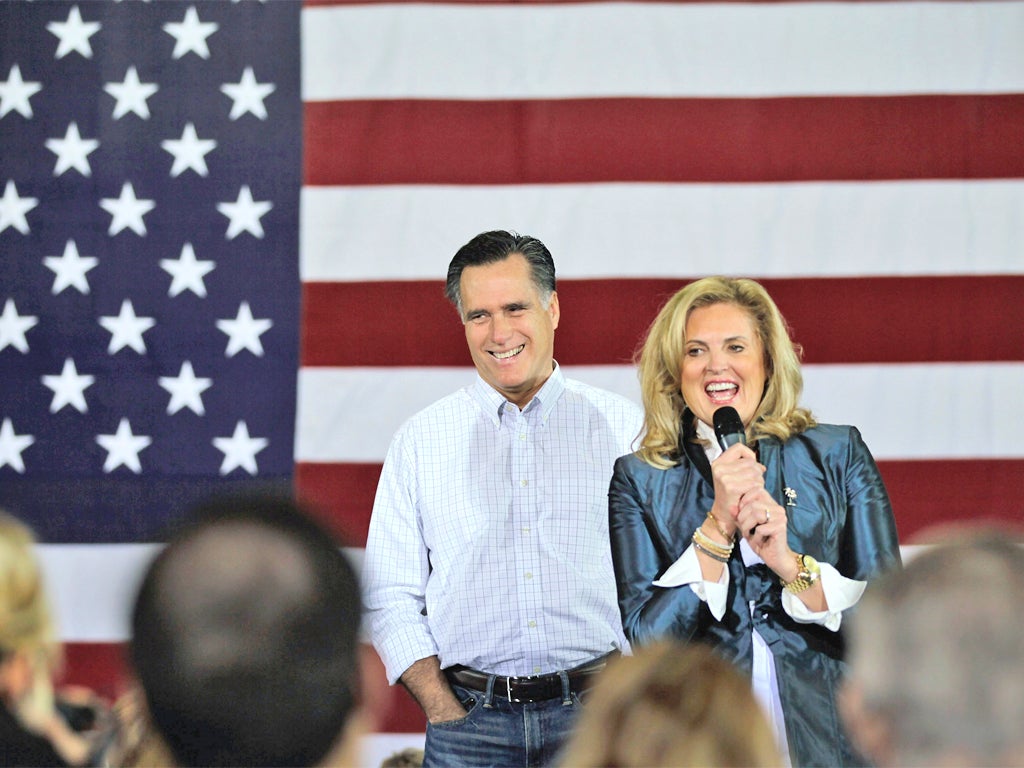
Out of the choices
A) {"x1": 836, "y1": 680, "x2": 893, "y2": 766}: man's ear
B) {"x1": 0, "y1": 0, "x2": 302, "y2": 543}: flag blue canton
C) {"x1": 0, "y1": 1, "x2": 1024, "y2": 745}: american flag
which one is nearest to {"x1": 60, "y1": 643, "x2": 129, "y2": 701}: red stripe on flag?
{"x1": 0, "y1": 1, "x2": 1024, "y2": 745}: american flag

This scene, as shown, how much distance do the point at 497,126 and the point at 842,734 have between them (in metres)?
2.20

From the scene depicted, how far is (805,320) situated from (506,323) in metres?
1.18

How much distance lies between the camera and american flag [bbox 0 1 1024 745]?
3627mm

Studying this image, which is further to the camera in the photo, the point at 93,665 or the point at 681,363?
the point at 93,665

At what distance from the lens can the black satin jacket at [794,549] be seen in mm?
2195

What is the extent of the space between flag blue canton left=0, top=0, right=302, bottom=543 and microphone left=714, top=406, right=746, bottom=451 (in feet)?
5.62

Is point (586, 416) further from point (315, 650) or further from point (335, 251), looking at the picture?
point (315, 650)

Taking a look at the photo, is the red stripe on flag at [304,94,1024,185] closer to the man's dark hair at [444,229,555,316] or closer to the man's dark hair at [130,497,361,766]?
the man's dark hair at [444,229,555,316]

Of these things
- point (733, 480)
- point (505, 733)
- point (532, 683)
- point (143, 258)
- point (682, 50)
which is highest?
point (682, 50)

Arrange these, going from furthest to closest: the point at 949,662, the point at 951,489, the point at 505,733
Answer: the point at 951,489 → the point at 505,733 → the point at 949,662

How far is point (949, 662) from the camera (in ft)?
2.92

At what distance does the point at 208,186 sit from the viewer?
3727 millimetres

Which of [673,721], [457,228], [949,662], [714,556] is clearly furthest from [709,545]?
[457,228]

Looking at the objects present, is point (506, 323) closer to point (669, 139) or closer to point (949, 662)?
point (669, 139)
